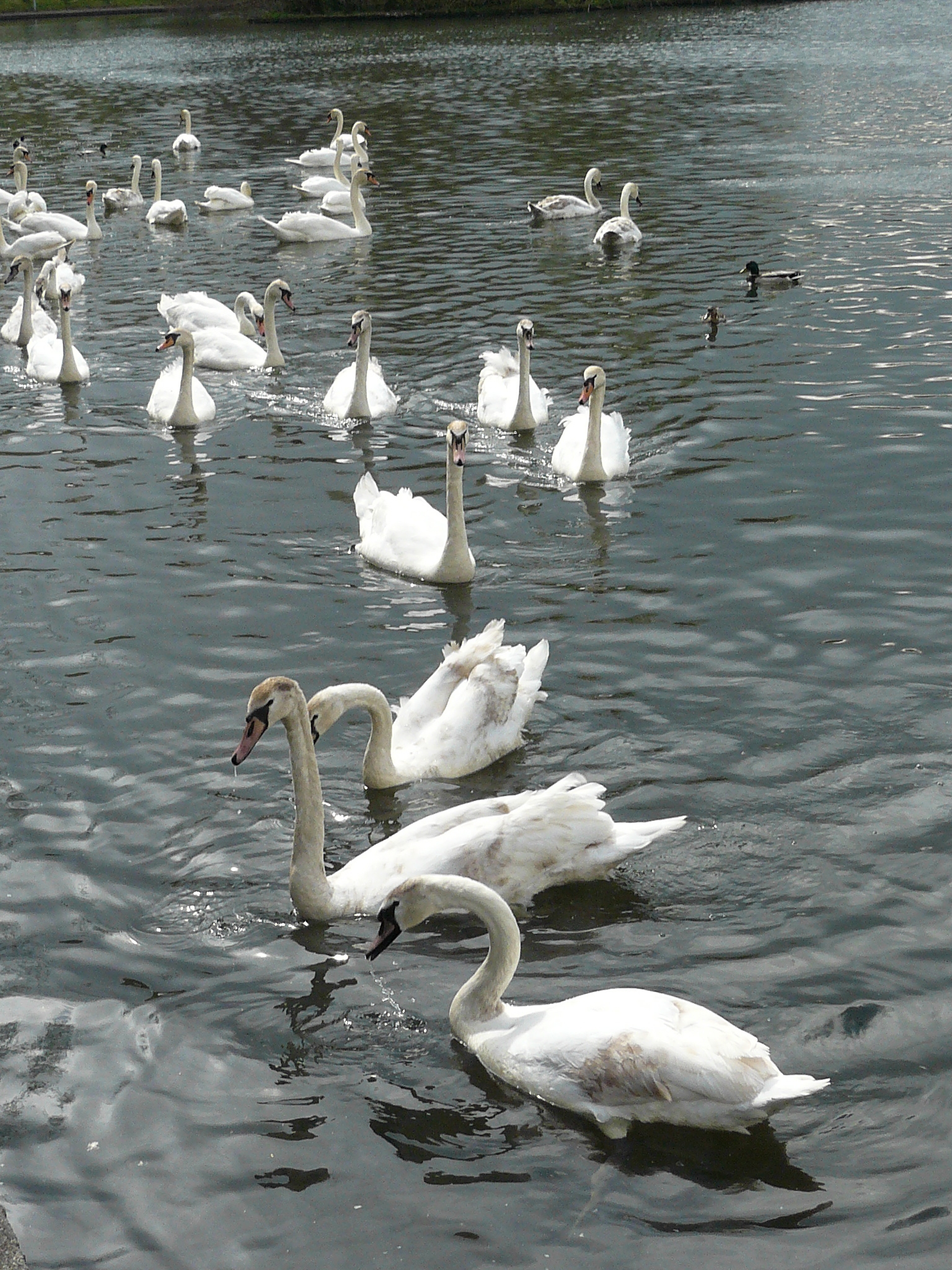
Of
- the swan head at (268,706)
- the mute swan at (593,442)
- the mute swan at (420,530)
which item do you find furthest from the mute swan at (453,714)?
the mute swan at (593,442)

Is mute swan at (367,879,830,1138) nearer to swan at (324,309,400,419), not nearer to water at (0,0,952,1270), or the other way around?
water at (0,0,952,1270)

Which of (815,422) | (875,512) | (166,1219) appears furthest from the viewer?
(815,422)

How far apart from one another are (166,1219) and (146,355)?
14702 millimetres

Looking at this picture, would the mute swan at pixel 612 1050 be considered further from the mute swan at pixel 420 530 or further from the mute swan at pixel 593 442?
the mute swan at pixel 593 442

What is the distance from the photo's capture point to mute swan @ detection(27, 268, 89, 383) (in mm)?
17500

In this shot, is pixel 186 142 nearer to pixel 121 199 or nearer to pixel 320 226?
pixel 121 199

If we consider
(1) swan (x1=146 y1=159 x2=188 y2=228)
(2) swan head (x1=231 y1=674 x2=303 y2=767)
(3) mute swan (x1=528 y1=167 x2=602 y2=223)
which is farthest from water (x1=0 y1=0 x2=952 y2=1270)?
(1) swan (x1=146 y1=159 x2=188 y2=228)


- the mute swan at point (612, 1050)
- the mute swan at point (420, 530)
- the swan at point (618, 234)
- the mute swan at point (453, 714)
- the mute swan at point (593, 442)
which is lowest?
the mute swan at point (612, 1050)

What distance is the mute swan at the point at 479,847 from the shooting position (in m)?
7.66

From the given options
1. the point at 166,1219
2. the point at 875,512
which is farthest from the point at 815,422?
the point at 166,1219

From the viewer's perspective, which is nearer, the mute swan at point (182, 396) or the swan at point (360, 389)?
the swan at point (360, 389)

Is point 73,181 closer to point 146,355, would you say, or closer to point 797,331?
point 146,355

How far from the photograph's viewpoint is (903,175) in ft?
89.7

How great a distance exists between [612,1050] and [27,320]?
1643cm
